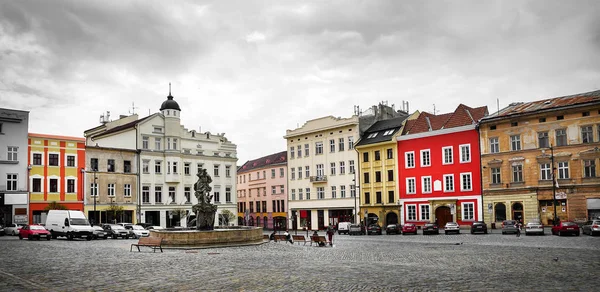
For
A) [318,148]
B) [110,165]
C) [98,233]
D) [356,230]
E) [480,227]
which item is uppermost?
[318,148]

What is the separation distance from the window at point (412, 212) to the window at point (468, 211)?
5.84 meters

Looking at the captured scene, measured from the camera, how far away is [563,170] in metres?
49.9

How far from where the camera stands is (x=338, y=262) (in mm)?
20500

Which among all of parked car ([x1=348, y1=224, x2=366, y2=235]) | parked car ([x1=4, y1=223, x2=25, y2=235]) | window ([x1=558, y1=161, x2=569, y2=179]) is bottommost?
parked car ([x1=348, y1=224, x2=366, y2=235])

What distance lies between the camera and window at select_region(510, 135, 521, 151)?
52906 mm

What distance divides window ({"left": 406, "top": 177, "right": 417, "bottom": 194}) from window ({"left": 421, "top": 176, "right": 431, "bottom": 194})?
1.09 metres

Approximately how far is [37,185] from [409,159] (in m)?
39.2

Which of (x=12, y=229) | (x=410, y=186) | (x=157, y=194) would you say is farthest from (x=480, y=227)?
(x=12, y=229)

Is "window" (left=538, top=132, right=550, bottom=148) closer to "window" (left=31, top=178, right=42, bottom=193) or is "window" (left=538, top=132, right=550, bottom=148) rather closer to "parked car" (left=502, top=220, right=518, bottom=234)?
"parked car" (left=502, top=220, right=518, bottom=234)

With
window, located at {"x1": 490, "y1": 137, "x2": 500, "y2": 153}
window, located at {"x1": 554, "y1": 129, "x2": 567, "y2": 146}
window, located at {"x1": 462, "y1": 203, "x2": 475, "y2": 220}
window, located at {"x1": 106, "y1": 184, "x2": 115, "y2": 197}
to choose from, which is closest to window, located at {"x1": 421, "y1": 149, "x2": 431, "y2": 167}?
window, located at {"x1": 462, "y1": 203, "x2": 475, "y2": 220}

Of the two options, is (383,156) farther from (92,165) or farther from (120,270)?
(120,270)

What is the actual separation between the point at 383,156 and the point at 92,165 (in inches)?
1281

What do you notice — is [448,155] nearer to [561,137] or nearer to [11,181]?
[561,137]

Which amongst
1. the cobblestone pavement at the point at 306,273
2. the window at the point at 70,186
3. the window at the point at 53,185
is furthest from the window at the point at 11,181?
the cobblestone pavement at the point at 306,273
